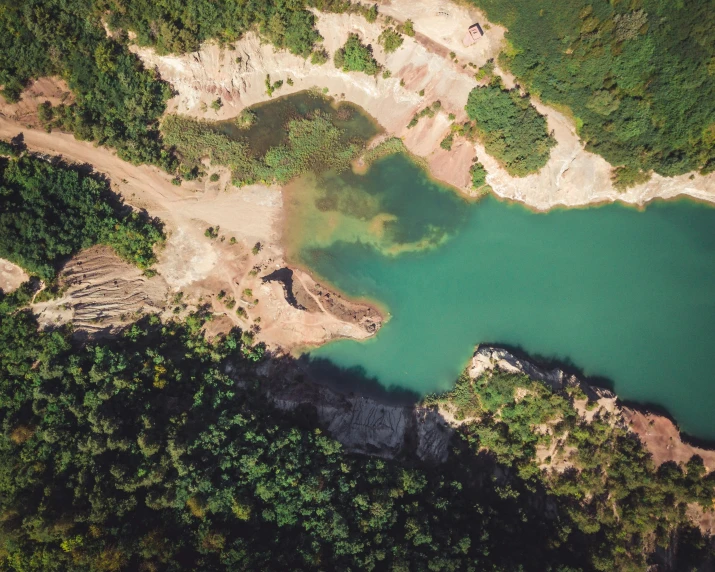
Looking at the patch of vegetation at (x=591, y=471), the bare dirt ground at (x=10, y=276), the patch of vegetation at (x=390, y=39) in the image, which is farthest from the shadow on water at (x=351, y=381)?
the patch of vegetation at (x=390, y=39)

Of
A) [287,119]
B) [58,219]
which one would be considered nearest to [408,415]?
[287,119]

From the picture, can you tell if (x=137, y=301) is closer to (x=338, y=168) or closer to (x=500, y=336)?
(x=338, y=168)

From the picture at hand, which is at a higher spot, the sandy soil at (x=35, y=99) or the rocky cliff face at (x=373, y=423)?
the sandy soil at (x=35, y=99)

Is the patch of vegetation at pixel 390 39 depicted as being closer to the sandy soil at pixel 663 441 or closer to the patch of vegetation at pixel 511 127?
the patch of vegetation at pixel 511 127

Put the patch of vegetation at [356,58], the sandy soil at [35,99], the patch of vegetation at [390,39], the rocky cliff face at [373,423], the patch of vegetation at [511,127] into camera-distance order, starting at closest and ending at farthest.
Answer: the sandy soil at [35,99] < the patch of vegetation at [511,127] < the patch of vegetation at [390,39] < the patch of vegetation at [356,58] < the rocky cliff face at [373,423]

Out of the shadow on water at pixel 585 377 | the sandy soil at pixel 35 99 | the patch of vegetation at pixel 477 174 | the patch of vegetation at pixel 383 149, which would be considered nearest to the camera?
the sandy soil at pixel 35 99

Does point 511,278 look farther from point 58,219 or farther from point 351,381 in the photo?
point 58,219

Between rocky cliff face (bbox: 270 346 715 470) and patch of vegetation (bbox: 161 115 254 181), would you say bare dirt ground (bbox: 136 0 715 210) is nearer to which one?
patch of vegetation (bbox: 161 115 254 181)
